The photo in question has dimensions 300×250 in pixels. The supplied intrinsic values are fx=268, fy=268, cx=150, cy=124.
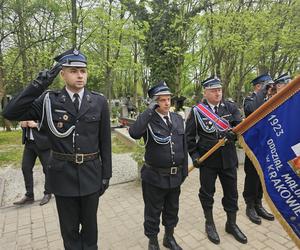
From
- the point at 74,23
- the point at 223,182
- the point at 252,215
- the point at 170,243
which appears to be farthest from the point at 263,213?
the point at 74,23

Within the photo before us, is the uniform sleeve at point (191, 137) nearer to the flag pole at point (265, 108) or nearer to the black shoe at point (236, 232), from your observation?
the flag pole at point (265, 108)

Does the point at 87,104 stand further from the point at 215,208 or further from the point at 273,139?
the point at 215,208

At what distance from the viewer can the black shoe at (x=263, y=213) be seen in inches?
165

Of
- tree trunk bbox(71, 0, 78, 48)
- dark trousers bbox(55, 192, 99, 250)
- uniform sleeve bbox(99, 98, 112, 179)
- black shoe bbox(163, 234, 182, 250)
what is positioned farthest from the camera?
tree trunk bbox(71, 0, 78, 48)

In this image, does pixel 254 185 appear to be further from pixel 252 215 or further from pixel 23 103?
pixel 23 103

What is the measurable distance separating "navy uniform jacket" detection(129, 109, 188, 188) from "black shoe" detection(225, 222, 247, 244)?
3.62 ft

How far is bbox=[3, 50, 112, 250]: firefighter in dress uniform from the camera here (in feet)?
8.47

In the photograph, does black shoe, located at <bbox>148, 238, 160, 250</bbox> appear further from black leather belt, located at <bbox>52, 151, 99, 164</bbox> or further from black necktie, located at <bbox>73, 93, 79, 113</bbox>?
black necktie, located at <bbox>73, 93, 79, 113</bbox>

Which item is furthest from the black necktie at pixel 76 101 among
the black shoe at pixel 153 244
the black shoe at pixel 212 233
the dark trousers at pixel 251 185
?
the dark trousers at pixel 251 185

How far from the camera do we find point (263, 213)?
4.28 meters

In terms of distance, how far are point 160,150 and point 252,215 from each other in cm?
206

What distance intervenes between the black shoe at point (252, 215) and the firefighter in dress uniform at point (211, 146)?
550 millimetres

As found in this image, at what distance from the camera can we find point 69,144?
8.68ft

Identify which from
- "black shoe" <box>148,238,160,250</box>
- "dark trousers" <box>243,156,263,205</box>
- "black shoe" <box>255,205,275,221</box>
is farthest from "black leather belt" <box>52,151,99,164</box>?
"black shoe" <box>255,205,275,221</box>
